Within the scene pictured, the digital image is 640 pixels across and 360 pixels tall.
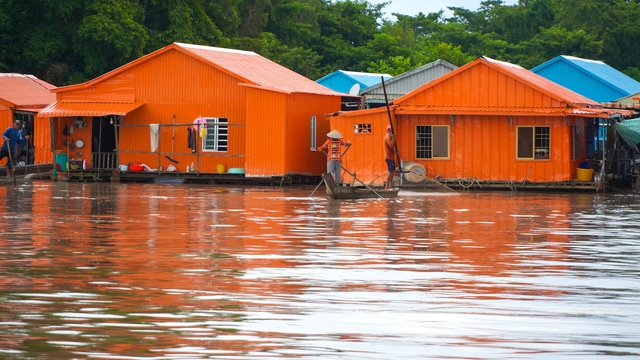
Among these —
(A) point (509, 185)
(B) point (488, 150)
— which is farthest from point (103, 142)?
(A) point (509, 185)

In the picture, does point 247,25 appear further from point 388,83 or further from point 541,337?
point 541,337

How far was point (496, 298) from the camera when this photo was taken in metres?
10.6

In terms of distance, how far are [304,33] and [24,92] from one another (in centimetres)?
3024

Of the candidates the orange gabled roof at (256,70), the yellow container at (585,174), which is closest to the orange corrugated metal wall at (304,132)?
the orange gabled roof at (256,70)

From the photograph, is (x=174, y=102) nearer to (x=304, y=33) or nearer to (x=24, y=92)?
(x=24, y=92)

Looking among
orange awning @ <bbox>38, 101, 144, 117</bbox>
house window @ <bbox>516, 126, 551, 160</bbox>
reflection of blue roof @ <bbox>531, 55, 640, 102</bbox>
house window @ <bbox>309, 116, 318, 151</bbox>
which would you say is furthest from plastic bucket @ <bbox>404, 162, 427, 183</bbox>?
reflection of blue roof @ <bbox>531, 55, 640, 102</bbox>

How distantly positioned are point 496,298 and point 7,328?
4.44 m

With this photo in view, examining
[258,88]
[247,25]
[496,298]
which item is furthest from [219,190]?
[247,25]

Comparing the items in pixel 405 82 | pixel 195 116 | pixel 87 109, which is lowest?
pixel 195 116

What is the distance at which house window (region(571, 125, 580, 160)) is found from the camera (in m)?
33.6

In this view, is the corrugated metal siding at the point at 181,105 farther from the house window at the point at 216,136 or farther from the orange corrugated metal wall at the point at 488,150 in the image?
the orange corrugated metal wall at the point at 488,150

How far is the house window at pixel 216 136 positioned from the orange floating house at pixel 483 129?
3.88 meters

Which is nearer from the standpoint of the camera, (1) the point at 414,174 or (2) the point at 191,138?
(1) the point at 414,174

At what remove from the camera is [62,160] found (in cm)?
3891
